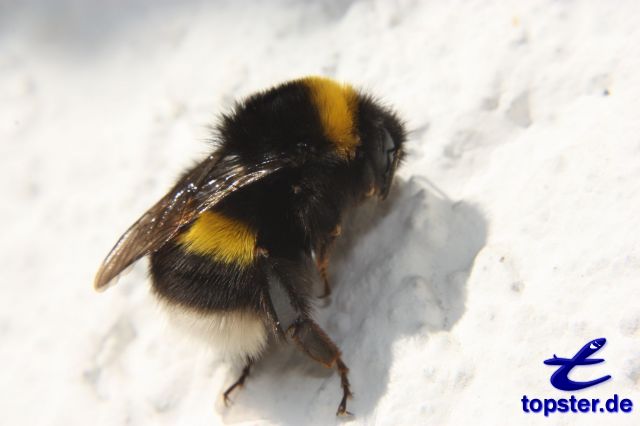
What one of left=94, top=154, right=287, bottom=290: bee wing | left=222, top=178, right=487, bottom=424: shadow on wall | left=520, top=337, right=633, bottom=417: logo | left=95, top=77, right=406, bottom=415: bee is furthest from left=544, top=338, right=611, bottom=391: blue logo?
left=94, top=154, right=287, bottom=290: bee wing

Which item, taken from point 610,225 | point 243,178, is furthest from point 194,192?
point 610,225

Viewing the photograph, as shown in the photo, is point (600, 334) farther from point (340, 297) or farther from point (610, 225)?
point (340, 297)

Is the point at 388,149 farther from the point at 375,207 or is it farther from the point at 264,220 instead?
the point at 264,220

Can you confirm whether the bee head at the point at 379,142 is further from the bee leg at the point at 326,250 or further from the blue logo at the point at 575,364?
the blue logo at the point at 575,364

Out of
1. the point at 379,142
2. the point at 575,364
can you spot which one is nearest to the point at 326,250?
the point at 379,142

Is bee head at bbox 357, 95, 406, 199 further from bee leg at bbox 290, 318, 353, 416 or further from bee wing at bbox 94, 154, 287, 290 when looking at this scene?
bee leg at bbox 290, 318, 353, 416

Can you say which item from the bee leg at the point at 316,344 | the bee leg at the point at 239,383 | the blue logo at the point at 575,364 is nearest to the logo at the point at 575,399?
the blue logo at the point at 575,364
